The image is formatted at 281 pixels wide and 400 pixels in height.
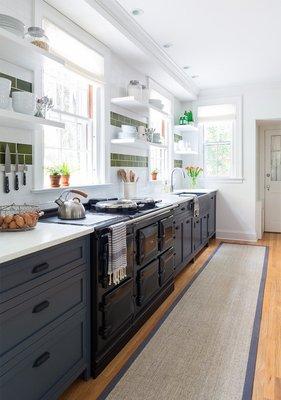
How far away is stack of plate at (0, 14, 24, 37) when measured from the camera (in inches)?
74.2

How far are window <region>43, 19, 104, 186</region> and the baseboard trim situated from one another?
10.9ft

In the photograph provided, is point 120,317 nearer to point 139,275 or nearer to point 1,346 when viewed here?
point 139,275

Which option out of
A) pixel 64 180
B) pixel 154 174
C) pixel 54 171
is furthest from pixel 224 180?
pixel 54 171

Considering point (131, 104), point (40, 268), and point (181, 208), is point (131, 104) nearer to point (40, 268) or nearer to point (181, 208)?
point (181, 208)

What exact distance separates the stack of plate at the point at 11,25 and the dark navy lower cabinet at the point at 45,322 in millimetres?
1275

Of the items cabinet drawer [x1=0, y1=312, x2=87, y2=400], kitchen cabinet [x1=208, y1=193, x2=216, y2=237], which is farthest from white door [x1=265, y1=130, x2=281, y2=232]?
cabinet drawer [x1=0, y1=312, x2=87, y2=400]

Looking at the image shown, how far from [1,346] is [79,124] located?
2319mm

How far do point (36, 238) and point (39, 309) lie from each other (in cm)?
Result: 34

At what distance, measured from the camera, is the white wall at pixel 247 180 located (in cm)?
557

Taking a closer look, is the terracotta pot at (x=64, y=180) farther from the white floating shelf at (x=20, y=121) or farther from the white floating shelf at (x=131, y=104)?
the white floating shelf at (x=131, y=104)

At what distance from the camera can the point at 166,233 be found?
312 centimetres

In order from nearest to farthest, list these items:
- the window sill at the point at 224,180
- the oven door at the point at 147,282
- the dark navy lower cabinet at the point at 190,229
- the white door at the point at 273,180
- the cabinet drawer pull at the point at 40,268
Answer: the cabinet drawer pull at the point at 40,268 < the oven door at the point at 147,282 < the dark navy lower cabinet at the point at 190,229 < the window sill at the point at 224,180 < the white door at the point at 273,180

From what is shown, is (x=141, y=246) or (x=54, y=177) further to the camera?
(x=54, y=177)

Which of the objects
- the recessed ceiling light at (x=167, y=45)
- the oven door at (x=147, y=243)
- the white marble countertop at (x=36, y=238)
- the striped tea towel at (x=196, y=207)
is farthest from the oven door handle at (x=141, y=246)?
the recessed ceiling light at (x=167, y=45)
